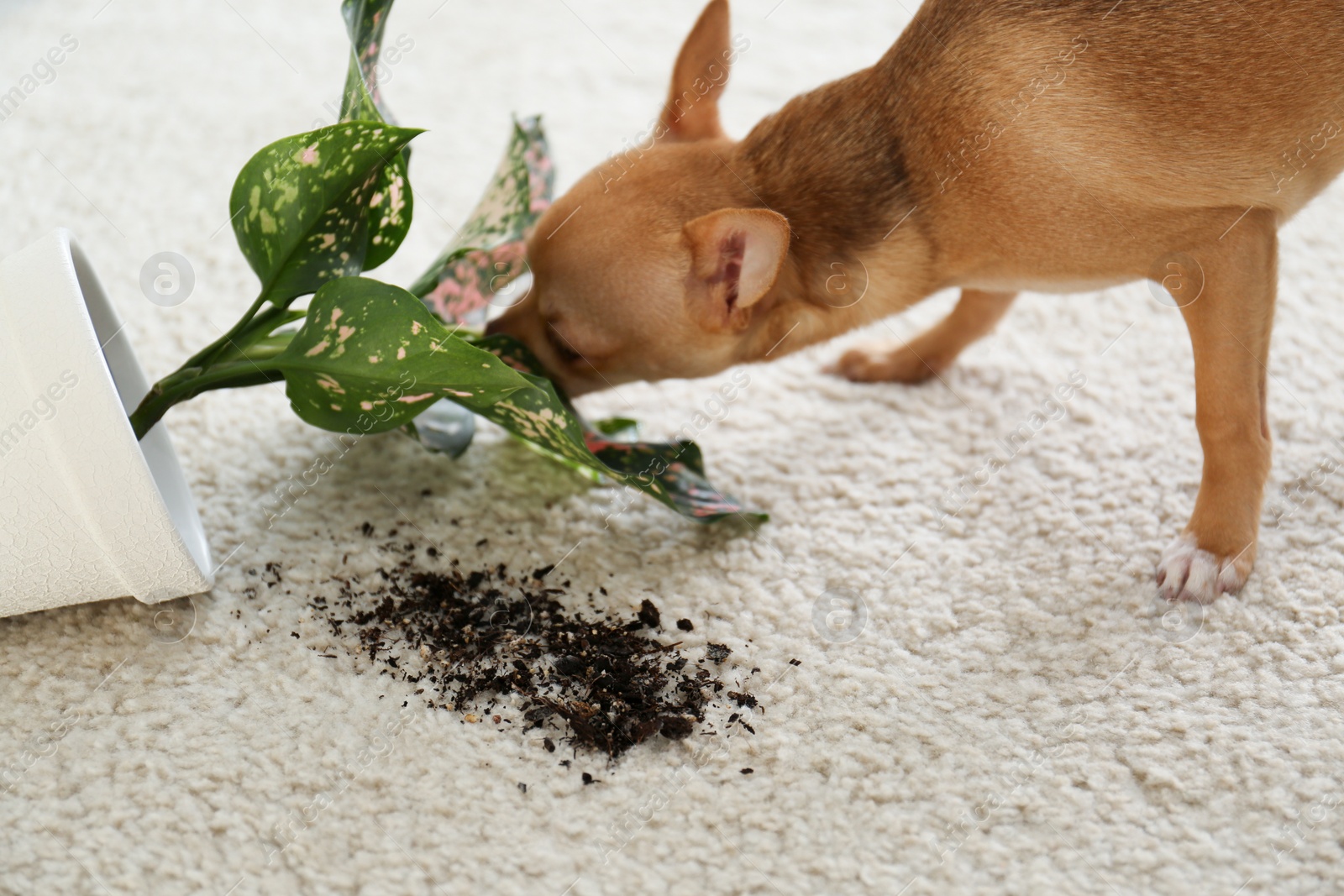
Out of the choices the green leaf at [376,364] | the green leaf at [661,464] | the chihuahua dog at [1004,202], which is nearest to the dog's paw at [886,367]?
the chihuahua dog at [1004,202]

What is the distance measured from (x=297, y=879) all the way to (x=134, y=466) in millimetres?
624

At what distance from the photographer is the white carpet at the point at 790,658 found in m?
1.58

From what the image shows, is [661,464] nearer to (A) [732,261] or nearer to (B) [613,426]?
(B) [613,426]

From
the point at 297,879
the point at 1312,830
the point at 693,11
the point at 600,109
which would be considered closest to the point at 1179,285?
the point at 1312,830

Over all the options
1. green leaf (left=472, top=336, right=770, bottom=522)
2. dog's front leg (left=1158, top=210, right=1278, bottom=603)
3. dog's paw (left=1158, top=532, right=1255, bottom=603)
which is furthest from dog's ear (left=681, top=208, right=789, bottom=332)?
dog's paw (left=1158, top=532, right=1255, bottom=603)

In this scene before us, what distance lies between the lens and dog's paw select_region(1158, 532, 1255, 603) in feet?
6.60

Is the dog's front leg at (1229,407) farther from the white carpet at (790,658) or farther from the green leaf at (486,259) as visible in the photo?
the green leaf at (486,259)

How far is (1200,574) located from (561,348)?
1.24 m

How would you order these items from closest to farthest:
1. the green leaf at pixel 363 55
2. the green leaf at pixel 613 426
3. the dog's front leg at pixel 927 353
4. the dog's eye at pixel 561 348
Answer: the green leaf at pixel 363 55 → the dog's eye at pixel 561 348 → the green leaf at pixel 613 426 → the dog's front leg at pixel 927 353

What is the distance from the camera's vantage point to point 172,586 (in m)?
1.81

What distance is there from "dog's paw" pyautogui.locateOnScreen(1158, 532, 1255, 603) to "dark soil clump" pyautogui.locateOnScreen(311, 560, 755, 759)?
31.8 inches

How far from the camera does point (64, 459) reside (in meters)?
1.64

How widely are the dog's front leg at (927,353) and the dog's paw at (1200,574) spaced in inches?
30.7

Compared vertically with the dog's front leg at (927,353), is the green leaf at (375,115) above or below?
above
